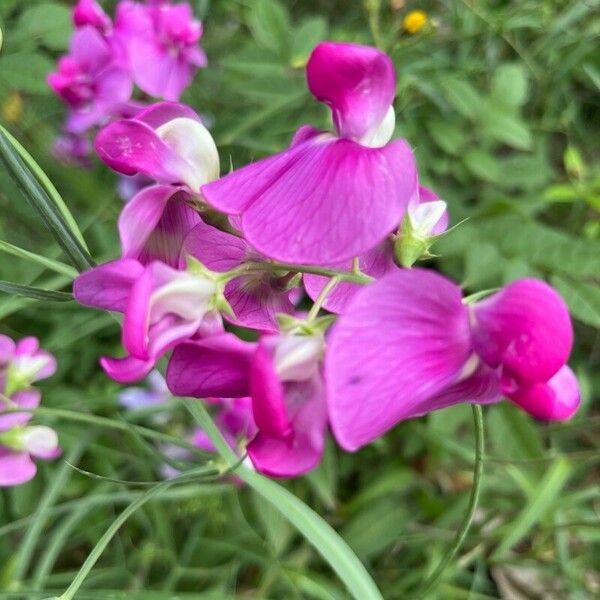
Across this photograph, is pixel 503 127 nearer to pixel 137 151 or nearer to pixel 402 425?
pixel 402 425

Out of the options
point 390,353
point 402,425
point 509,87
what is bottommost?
point 402,425

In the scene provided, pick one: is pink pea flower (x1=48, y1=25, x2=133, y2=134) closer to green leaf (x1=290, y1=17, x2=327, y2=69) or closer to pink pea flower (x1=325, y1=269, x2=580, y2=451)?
green leaf (x1=290, y1=17, x2=327, y2=69)

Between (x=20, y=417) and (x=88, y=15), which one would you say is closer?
(x=20, y=417)

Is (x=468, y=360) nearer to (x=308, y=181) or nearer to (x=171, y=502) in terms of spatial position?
(x=308, y=181)

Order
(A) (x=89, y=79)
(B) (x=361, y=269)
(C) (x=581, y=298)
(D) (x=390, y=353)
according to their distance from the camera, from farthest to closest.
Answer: (A) (x=89, y=79)
(C) (x=581, y=298)
(B) (x=361, y=269)
(D) (x=390, y=353)

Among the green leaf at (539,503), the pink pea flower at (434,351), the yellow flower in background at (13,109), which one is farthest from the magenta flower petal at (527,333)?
the yellow flower in background at (13,109)

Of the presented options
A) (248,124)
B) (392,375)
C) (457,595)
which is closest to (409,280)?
(392,375)

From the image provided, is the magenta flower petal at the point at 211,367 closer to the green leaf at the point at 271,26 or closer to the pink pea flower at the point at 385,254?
the pink pea flower at the point at 385,254

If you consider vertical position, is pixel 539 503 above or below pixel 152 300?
below

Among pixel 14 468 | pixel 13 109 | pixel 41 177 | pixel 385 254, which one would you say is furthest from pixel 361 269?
pixel 13 109
